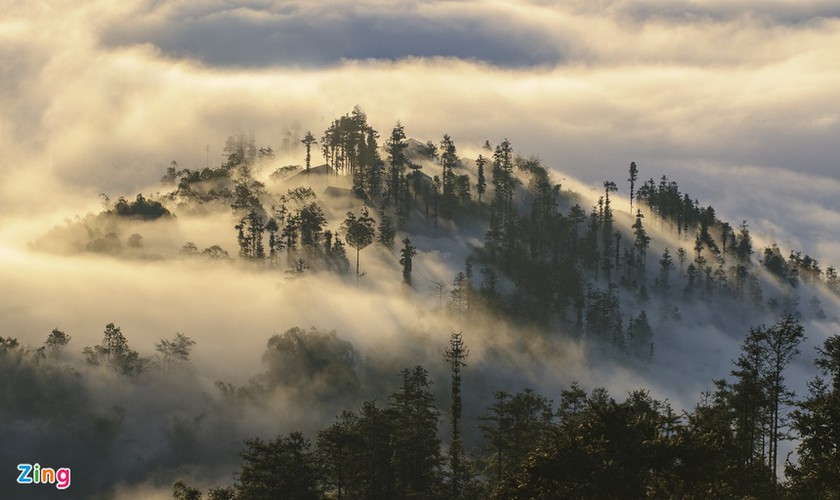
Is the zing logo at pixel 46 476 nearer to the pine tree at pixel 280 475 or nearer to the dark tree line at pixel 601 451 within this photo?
the dark tree line at pixel 601 451

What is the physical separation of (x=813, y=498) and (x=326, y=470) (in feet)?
144

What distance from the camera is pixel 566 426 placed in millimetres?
57281

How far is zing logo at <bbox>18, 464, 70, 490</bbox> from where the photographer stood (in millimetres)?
166875

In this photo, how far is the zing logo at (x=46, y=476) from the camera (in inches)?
6570

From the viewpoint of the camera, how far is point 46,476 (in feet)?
572

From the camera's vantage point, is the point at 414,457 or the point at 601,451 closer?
the point at 601,451

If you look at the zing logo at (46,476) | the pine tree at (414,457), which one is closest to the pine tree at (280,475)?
the pine tree at (414,457)

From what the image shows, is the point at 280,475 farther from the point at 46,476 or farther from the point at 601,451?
the point at 46,476

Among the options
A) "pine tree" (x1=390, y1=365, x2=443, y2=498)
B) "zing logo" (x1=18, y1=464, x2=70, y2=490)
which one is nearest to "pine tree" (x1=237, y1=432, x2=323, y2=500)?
"pine tree" (x1=390, y1=365, x2=443, y2=498)

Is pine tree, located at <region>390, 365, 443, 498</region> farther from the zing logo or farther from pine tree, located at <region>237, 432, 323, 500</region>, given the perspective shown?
the zing logo

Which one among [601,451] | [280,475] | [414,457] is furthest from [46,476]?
[601,451]

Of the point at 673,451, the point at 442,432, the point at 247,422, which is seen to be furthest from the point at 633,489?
the point at 247,422

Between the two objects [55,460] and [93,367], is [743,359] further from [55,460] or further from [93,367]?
[93,367]

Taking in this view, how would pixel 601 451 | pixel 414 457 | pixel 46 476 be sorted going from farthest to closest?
pixel 46 476
pixel 414 457
pixel 601 451
